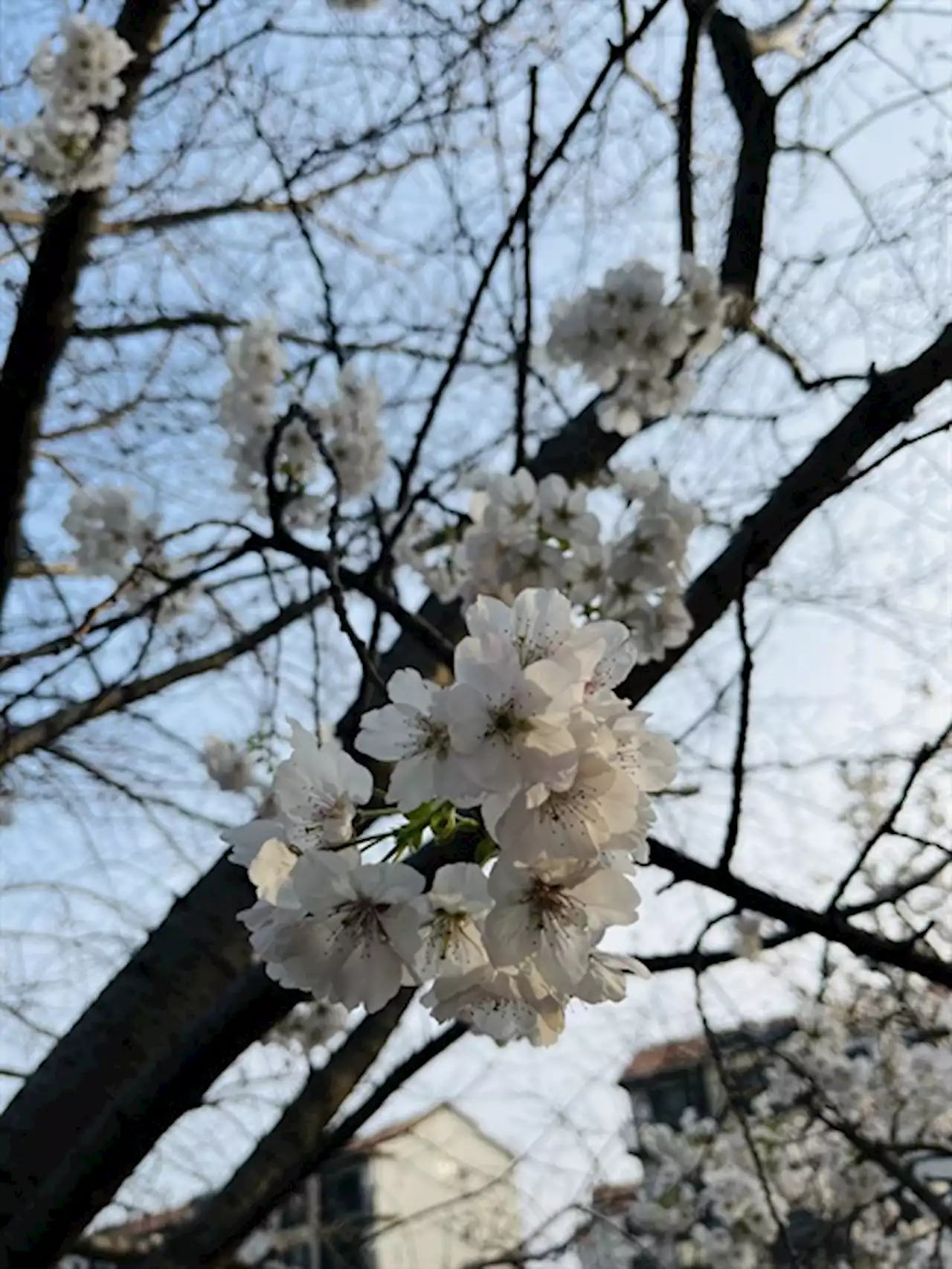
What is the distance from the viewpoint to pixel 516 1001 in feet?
3.33

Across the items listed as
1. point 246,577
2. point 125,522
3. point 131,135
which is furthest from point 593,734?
point 131,135

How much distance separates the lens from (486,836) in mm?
978

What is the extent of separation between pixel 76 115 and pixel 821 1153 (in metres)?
5.19

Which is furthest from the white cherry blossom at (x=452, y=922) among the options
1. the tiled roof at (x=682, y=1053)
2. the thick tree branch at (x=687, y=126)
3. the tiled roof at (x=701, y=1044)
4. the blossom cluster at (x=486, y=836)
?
the tiled roof at (x=682, y=1053)

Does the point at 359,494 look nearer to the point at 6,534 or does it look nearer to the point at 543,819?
the point at 6,534

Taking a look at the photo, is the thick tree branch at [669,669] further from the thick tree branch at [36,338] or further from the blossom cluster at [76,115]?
the blossom cluster at [76,115]

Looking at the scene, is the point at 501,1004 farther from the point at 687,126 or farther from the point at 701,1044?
the point at 701,1044

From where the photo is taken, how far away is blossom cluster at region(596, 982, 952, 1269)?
4691mm

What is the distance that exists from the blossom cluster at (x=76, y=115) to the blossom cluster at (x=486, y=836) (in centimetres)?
264

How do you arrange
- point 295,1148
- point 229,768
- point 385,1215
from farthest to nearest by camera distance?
point 385,1215, point 229,768, point 295,1148

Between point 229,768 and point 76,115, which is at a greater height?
point 76,115

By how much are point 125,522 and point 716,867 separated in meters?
1.90

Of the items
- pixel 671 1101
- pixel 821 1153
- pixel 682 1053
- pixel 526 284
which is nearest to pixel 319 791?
pixel 526 284

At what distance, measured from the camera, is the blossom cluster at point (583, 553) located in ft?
6.93
